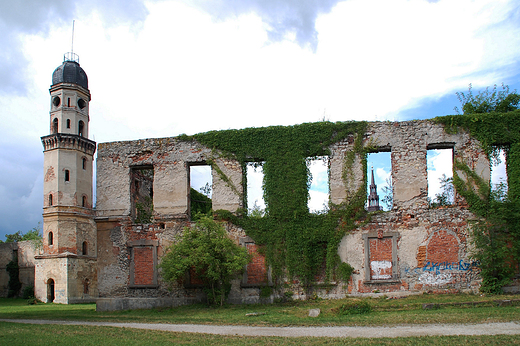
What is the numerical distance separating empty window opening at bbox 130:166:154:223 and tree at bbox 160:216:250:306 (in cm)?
372

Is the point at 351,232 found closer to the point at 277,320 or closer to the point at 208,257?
the point at 208,257

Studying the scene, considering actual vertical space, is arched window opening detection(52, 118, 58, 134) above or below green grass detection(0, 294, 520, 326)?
above

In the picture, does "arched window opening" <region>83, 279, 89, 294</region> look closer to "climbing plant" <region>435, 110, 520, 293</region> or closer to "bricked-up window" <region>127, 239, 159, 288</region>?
"bricked-up window" <region>127, 239, 159, 288</region>

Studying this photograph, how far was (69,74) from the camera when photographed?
39938 millimetres

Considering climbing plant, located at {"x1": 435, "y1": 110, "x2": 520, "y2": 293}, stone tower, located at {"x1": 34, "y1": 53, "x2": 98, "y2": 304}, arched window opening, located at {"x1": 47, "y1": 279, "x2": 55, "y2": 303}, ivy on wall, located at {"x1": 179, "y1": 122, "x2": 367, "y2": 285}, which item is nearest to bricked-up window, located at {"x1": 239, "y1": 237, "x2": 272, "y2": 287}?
ivy on wall, located at {"x1": 179, "y1": 122, "x2": 367, "y2": 285}

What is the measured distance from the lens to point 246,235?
17062mm

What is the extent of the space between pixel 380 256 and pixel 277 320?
614cm

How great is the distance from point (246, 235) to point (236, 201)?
4.65 feet

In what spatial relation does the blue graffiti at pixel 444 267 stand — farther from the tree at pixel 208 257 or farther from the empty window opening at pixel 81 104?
the empty window opening at pixel 81 104

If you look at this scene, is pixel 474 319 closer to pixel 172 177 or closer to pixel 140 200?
pixel 172 177

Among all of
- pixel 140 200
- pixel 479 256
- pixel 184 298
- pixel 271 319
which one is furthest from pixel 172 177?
pixel 479 256

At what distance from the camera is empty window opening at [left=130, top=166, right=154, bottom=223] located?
61.6ft

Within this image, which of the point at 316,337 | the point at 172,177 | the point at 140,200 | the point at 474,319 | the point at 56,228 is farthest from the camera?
the point at 56,228

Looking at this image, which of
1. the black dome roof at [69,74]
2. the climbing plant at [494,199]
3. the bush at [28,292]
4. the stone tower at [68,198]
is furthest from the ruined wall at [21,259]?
the climbing plant at [494,199]
